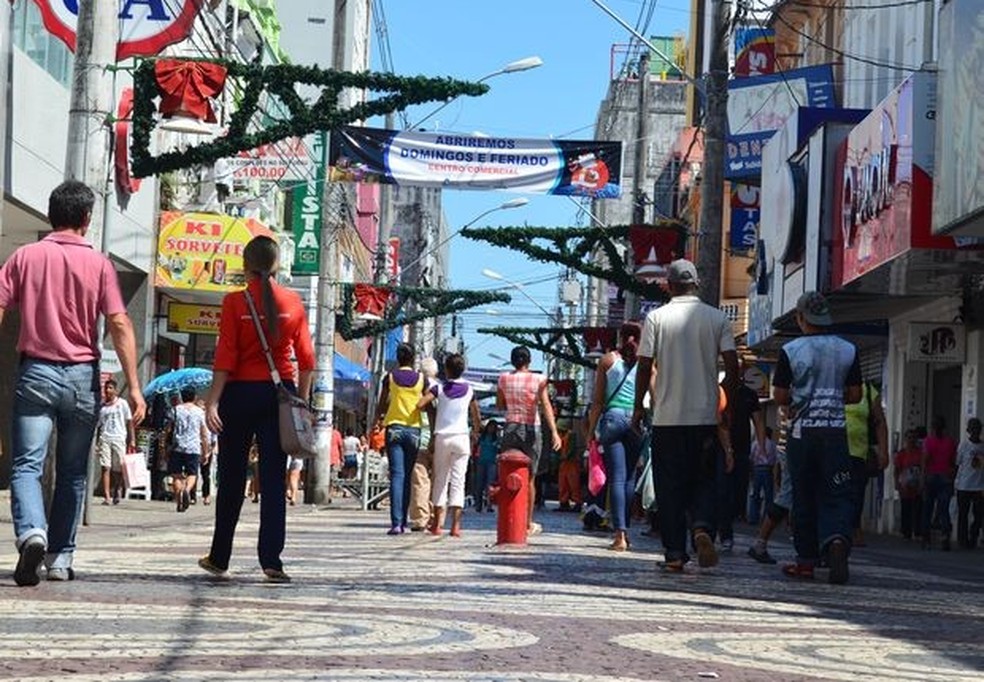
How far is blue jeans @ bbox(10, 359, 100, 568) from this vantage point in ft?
29.8

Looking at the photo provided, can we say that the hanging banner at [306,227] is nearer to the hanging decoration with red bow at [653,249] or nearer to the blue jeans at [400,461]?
the hanging decoration with red bow at [653,249]

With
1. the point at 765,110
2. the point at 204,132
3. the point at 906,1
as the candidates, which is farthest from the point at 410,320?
the point at 204,132

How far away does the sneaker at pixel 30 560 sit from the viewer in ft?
29.0

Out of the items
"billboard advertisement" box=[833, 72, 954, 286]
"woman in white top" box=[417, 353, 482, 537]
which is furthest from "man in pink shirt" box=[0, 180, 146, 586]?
"billboard advertisement" box=[833, 72, 954, 286]

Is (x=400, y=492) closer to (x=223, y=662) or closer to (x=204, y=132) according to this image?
(x=204, y=132)

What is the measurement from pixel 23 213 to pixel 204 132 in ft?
16.0

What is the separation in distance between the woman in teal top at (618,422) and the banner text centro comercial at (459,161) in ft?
39.4

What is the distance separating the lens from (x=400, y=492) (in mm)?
18219

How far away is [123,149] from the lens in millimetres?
29797

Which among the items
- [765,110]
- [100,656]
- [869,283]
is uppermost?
[765,110]

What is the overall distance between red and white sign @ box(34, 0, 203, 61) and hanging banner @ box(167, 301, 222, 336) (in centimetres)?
1238

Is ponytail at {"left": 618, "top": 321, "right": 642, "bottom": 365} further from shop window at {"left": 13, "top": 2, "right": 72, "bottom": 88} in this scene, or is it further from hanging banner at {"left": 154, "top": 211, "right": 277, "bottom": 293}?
hanging banner at {"left": 154, "top": 211, "right": 277, "bottom": 293}

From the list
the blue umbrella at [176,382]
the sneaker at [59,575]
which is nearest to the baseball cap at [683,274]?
the sneaker at [59,575]

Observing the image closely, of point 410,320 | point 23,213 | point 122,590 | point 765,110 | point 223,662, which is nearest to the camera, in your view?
point 223,662
